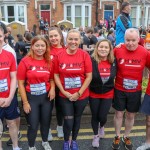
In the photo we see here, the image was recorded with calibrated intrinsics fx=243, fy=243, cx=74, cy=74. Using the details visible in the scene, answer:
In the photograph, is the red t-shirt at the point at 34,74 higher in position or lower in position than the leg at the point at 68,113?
higher

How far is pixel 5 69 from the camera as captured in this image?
10.1ft

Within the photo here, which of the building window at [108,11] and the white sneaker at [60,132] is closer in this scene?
the white sneaker at [60,132]

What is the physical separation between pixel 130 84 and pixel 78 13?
22327 mm

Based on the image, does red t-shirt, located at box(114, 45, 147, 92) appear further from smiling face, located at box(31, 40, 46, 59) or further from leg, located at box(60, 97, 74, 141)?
smiling face, located at box(31, 40, 46, 59)

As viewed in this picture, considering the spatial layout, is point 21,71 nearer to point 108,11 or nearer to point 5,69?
point 5,69

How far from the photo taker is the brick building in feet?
76.8

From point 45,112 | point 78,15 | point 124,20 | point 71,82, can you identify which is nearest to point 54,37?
point 71,82

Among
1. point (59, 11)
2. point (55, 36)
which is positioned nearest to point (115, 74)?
point (55, 36)

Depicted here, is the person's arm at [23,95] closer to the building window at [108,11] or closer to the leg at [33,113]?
the leg at [33,113]

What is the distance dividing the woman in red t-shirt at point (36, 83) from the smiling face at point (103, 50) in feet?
2.33

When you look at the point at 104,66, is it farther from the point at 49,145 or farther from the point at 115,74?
the point at 49,145

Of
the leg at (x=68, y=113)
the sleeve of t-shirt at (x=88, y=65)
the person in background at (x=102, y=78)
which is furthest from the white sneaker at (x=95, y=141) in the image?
the sleeve of t-shirt at (x=88, y=65)

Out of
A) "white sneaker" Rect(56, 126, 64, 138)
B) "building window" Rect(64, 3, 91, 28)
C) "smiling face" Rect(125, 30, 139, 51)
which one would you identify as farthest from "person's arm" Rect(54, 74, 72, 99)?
"building window" Rect(64, 3, 91, 28)

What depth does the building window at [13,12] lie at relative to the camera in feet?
77.0
